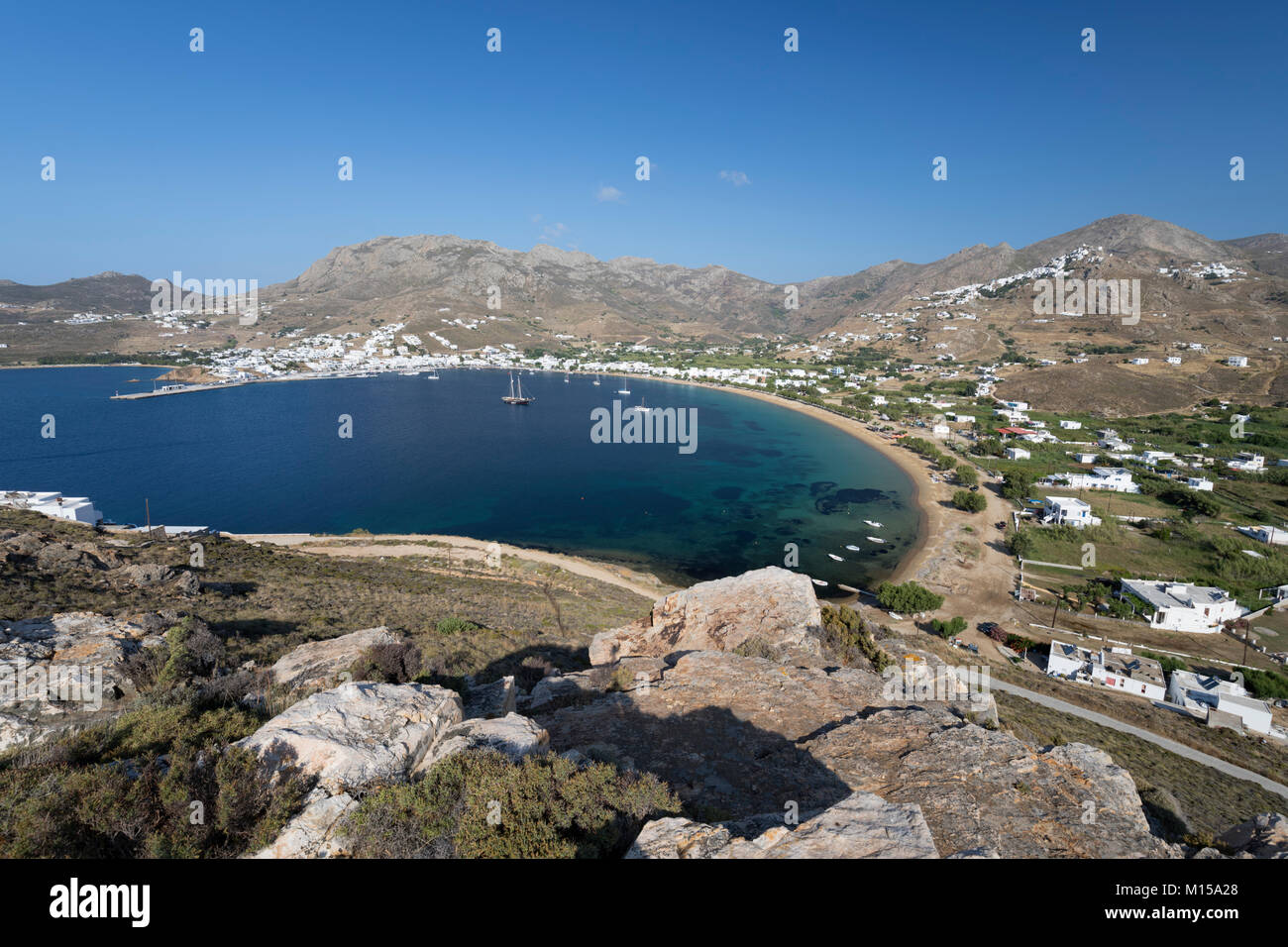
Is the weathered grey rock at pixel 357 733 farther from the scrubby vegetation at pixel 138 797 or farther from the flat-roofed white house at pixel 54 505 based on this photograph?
the flat-roofed white house at pixel 54 505

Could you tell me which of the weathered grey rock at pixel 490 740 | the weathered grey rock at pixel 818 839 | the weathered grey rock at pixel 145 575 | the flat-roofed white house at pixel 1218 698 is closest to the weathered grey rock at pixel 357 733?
the weathered grey rock at pixel 490 740

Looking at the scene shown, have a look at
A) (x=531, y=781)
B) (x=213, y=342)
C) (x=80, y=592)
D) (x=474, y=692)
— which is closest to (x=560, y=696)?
(x=474, y=692)

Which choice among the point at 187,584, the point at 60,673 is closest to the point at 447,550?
the point at 187,584

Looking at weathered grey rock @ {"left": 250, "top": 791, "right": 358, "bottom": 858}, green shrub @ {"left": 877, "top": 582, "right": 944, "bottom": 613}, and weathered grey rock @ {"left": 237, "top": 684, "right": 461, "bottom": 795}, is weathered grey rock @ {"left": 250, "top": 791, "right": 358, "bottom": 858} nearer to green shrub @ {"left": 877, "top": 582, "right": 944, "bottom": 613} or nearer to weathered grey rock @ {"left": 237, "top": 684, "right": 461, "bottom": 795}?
weathered grey rock @ {"left": 237, "top": 684, "right": 461, "bottom": 795}

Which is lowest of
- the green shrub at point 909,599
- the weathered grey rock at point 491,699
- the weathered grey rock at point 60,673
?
the green shrub at point 909,599

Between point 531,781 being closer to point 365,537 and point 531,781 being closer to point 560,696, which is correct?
point 560,696

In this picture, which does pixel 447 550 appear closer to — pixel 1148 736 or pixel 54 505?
pixel 54 505
